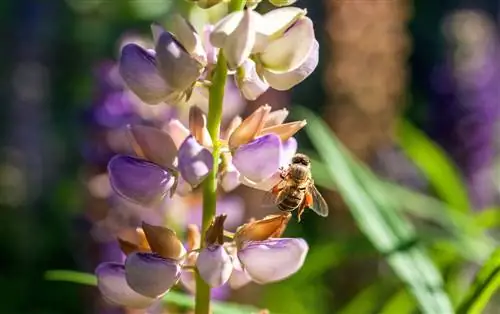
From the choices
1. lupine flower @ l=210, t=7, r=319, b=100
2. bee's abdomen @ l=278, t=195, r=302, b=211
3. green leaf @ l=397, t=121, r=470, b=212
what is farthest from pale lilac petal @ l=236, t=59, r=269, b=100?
green leaf @ l=397, t=121, r=470, b=212

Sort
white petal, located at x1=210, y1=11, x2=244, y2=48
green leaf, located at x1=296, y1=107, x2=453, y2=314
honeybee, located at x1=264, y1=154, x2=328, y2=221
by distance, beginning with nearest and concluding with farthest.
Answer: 1. white petal, located at x1=210, y1=11, x2=244, y2=48
2. honeybee, located at x1=264, y1=154, x2=328, y2=221
3. green leaf, located at x1=296, y1=107, x2=453, y2=314

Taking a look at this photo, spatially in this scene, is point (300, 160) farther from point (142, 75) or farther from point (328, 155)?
point (328, 155)

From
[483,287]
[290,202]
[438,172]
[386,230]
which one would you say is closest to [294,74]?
[290,202]

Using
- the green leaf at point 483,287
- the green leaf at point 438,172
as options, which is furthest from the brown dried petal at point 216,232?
the green leaf at point 438,172

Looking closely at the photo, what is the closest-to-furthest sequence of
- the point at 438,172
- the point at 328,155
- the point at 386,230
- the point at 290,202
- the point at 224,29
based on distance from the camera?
1. the point at 224,29
2. the point at 290,202
3. the point at 386,230
4. the point at 328,155
5. the point at 438,172

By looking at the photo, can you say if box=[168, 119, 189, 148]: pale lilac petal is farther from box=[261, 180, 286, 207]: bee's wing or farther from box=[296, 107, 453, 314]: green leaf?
box=[296, 107, 453, 314]: green leaf

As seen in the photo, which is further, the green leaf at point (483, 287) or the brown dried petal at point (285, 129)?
the green leaf at point (483, 287)

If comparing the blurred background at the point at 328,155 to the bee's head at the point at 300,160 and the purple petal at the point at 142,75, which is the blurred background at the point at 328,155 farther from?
the purple petal at the point at 142,75
